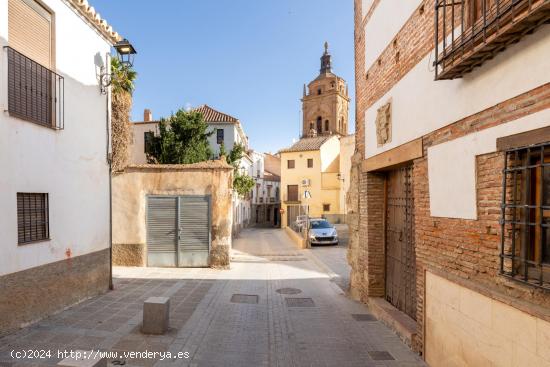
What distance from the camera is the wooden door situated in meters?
6.17

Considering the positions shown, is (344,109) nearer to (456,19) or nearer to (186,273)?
(186,273)

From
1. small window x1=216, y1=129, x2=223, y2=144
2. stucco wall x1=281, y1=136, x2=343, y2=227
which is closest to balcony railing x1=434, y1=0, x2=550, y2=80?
small window x1=216, y1=129, x2=223, y2=144

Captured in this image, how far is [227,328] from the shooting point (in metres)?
6.38

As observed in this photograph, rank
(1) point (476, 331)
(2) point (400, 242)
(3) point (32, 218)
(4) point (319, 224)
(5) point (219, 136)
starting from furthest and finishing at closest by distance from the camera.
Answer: (5) point (219, 136) < (4) point (319, 224) < (2) point (400, 242) < (3) point (32, 218) < (1) point (476, 331)

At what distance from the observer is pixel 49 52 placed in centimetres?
679

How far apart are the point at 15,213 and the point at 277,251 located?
1299 cm

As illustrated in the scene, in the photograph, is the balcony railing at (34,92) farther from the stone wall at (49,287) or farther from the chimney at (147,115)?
the chimney at (147,115)

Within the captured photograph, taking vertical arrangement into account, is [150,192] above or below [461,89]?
below

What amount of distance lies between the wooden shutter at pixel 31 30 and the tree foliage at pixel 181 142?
11.3 metres


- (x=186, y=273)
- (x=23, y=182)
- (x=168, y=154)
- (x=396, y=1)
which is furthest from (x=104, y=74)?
(x=168, y=154)

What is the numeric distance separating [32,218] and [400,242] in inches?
280

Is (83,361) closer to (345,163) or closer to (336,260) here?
(336,260)

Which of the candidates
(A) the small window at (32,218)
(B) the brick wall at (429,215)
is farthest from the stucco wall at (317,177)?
(A) the small window at (32,218)

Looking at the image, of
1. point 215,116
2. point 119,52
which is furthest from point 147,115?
point 119,52
